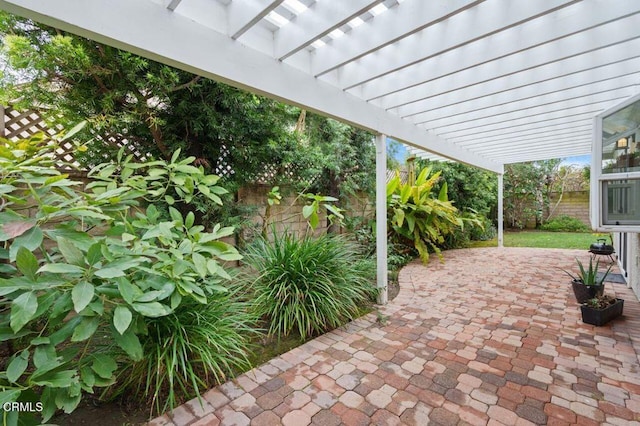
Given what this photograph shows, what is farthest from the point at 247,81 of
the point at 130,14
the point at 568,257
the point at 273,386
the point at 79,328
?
the point at 568,257

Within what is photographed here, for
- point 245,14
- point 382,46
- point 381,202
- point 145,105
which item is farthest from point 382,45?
point 145,105

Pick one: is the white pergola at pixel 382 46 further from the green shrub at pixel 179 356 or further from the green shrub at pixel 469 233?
the green shrub at pixel 469 233

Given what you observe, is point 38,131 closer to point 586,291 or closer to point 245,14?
point 245,14

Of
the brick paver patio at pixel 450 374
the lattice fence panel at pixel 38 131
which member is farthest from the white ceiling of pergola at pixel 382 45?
the brick paver patio at pixel 450 374

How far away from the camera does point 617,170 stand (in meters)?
2.90

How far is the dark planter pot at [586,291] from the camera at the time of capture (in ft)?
11.9

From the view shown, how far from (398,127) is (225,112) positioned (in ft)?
8.00

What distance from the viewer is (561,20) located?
7.67ft

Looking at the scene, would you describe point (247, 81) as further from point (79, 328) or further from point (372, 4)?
point (79, 328)

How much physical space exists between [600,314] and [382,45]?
379cm

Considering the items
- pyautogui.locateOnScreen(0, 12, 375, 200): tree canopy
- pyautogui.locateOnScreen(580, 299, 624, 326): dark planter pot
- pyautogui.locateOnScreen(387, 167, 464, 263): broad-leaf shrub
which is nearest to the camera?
pyautogui.locateOnScreen(0, 12, 375, 200): tree canopy

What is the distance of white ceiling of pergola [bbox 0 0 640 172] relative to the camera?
1.90 metres

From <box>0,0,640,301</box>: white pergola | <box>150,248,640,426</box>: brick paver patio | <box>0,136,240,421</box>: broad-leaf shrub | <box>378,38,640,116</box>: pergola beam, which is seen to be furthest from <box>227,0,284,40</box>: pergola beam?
<box>150,248,640,426</box>: brick paver patio
